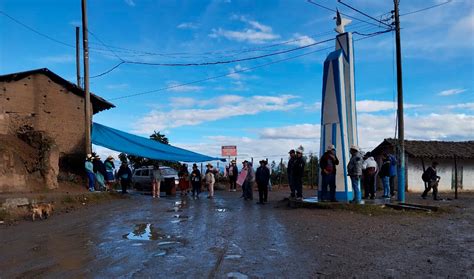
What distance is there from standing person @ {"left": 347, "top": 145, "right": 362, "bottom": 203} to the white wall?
1597 cm

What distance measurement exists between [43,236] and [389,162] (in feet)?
40.8

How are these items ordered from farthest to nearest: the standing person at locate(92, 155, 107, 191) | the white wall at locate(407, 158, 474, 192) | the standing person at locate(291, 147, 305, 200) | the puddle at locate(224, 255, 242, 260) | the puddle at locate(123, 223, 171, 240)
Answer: the white wall at locate(407, 158, 474, 192) → the standing person at locate(92, 155, 107, 191) → the standing person at locate(291, 147, 305, 200) → the puddle at locate(123, 223, 171, 240) → the puddle at locate(224, 255, 242, 260)

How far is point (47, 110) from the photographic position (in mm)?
20312

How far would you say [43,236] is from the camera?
914cm

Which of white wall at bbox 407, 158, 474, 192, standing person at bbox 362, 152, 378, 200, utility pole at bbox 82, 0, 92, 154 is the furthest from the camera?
white wall at bbox 407, 158, 474, 192

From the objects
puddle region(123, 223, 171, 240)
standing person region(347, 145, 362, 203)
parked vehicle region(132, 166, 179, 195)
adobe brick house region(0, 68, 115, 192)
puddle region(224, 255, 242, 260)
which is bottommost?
puddle region(123, 223, 171, 240)

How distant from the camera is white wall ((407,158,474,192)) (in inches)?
1120

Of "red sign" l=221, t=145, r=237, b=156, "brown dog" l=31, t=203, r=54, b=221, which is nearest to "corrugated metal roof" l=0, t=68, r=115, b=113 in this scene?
"brown dog" l=31, t=203, r=54, b=221

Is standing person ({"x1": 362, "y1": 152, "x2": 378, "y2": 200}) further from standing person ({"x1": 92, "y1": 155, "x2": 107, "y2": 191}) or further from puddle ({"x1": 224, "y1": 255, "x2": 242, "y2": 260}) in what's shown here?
standing person ({"x1": 92, "y1": 155, "x2": 107, "y2": 191})

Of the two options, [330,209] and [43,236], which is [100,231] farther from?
[330,209]

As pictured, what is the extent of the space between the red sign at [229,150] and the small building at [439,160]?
9.56 meters

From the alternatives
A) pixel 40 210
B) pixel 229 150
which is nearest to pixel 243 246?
pixel 40 210

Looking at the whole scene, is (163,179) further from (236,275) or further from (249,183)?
(236,275)

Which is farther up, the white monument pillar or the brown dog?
the white monument pillar
